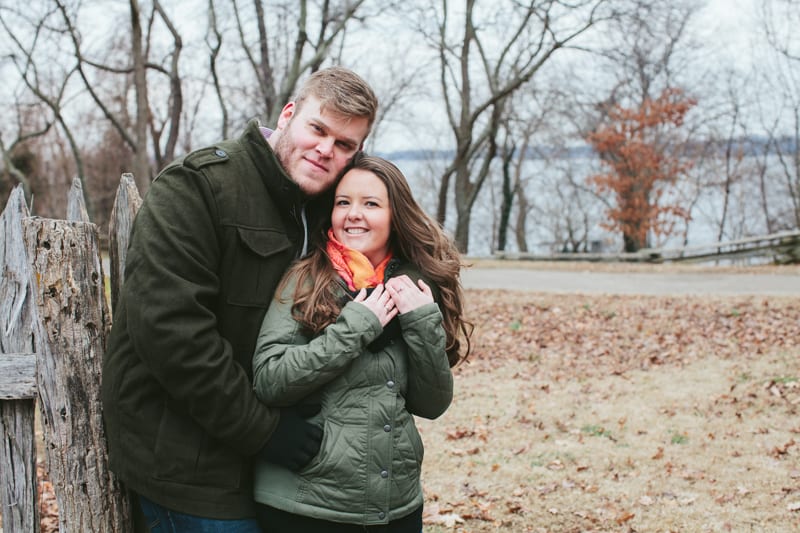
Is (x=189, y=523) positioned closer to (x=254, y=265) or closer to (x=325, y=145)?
(x=254, y=265)

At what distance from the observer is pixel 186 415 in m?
2.45

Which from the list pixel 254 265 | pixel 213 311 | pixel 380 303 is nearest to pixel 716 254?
pixel 380 303

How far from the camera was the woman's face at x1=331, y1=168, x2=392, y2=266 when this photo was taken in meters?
2.74

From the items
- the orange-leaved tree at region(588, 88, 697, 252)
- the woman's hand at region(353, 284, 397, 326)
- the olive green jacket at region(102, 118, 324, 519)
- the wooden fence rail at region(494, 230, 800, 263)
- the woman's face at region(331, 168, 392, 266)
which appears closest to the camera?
the olive green jacket at region(102, 118, 324, 519)

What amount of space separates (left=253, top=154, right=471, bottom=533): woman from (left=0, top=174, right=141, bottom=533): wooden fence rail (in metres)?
0.82

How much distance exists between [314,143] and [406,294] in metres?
0.67

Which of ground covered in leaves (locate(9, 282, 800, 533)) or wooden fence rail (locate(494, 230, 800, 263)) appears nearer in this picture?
ground covered in leaves (locate(9, 282, 800, 533))

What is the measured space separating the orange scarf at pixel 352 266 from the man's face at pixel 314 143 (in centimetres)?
24

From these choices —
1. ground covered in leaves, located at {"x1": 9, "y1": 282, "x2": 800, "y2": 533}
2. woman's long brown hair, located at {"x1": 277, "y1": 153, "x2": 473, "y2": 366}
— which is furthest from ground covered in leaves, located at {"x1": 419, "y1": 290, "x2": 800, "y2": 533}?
woman's long brown hair, located at {"x1": 277, "y1": 153, "x2": 473, "y2": 366}

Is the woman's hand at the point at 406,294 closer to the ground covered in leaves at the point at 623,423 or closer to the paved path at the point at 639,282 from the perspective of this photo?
the ground covered in leaves at the point at 623,423

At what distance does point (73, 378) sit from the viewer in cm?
283

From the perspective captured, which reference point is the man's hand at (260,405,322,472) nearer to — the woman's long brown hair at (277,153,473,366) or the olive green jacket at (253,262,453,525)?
the olive green jacket at (253,262,453,525)

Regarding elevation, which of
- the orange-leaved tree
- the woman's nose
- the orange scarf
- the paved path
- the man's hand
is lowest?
the man's hand

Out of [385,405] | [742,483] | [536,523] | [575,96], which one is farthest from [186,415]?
[575,96]
